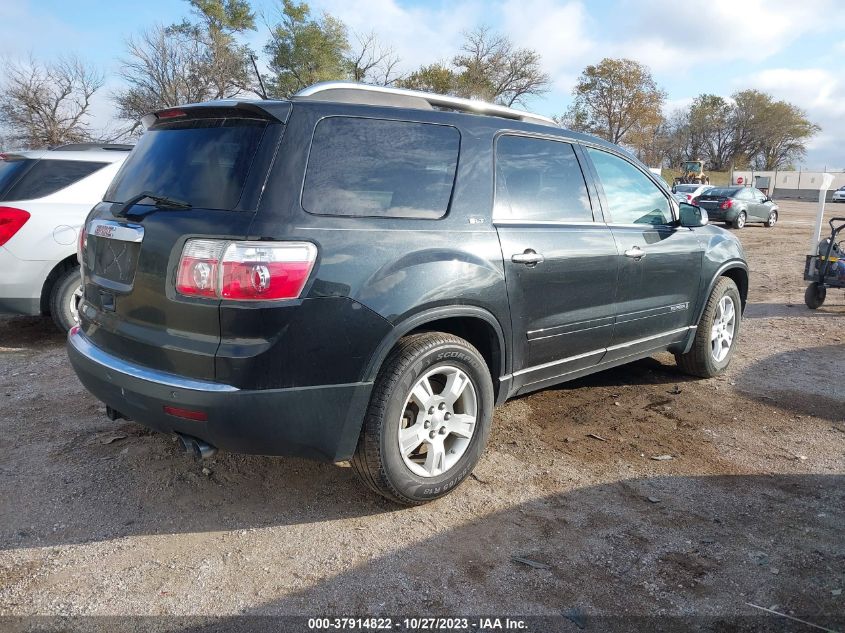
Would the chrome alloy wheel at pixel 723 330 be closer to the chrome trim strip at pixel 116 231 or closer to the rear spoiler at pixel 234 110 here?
the rear spoiler at pixel 234 110

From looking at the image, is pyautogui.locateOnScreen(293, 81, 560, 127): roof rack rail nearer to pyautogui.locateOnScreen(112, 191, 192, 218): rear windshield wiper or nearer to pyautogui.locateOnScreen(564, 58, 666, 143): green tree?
pyautogui.locateOnScreen(112, 191, 192, 218): rear windshield wiper

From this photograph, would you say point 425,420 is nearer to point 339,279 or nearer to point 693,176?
point 339,279

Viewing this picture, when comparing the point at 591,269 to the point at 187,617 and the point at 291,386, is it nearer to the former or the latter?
the point at 291,386

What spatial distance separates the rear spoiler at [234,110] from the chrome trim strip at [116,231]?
1.96ft

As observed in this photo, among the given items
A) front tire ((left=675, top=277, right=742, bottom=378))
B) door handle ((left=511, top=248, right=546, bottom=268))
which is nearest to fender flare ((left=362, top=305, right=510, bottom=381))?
door handle ((left=511, top=248, right=546, bottom=268))

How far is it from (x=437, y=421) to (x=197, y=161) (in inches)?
64.8

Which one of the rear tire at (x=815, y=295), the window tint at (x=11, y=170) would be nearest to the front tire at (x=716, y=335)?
the rear tire at (x=815, y=295)

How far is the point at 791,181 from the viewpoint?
2835 inches

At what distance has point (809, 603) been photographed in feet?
8.27

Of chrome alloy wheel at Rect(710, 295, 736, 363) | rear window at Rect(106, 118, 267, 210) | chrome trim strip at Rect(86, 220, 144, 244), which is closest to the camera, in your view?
rear window at Rect(106, 118, 267, 210)

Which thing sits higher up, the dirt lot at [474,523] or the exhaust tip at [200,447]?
the exhaust tip at [200,447]

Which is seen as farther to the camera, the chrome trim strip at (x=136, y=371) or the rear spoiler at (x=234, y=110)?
the rear spoiler at (x=234, y=110)

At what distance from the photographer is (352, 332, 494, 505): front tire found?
296 centimetres

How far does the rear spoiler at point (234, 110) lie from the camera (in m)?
2.82
